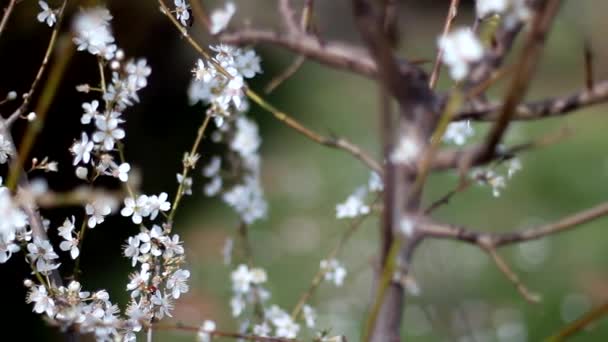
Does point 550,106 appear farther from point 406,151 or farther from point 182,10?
point 182,10

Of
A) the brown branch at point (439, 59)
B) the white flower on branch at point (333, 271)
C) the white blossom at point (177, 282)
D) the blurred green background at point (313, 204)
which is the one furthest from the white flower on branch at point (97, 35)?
the blurred green background at point (313, 204)

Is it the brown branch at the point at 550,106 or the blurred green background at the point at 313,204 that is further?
the blurred green background at the point at 313,204

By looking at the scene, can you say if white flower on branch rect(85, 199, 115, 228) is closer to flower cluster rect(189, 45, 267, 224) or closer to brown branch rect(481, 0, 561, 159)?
flower cluster rect(189, 45, 267, 224)

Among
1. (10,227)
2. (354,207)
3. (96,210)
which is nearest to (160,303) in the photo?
(96,210)

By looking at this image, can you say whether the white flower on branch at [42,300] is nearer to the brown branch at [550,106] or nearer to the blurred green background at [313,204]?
the brown branch at [550,106]

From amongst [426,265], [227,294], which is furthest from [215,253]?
[426,265]

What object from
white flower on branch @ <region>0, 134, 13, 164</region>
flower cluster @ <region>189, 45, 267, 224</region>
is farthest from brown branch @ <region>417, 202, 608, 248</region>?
white flower on branch @ <region>0, 134, 13, 164</region>
